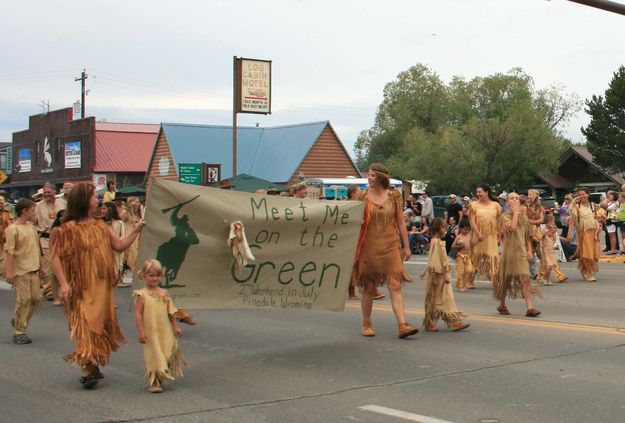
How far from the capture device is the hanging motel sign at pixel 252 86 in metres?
33.2

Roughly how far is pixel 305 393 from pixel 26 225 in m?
5.30

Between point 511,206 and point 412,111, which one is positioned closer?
point 511,206

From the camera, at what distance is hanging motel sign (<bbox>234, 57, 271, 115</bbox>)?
33188 mm

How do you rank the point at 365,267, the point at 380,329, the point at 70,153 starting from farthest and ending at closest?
the point at 70,153
the point at 380,329
the point at 365,267

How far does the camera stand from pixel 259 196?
→ 8.80 meters

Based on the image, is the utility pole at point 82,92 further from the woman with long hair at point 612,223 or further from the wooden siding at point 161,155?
the woman with long hair at point 612,223

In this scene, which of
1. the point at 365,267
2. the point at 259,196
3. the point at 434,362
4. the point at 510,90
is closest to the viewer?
the point at 434,362

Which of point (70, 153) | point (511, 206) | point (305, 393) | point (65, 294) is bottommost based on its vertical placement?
point (305, 393)

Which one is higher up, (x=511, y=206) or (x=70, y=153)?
(x=70, y=153)

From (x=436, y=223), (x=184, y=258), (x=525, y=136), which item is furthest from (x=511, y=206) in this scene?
(x=525, y=136)

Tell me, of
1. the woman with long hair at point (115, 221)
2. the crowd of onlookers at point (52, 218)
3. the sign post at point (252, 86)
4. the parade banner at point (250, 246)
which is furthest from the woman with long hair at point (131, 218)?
the sign post at point (252, 86)

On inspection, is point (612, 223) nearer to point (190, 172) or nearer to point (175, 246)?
point (175, 246)

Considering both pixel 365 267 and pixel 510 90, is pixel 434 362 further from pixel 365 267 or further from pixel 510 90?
pixel 510 90

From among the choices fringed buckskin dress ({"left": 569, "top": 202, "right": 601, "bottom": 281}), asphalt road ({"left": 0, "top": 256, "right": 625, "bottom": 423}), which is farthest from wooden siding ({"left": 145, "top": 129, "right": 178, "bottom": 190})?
asphalt road ({"left": 0, "top": 256, "right": 625, "bottom": 423})
